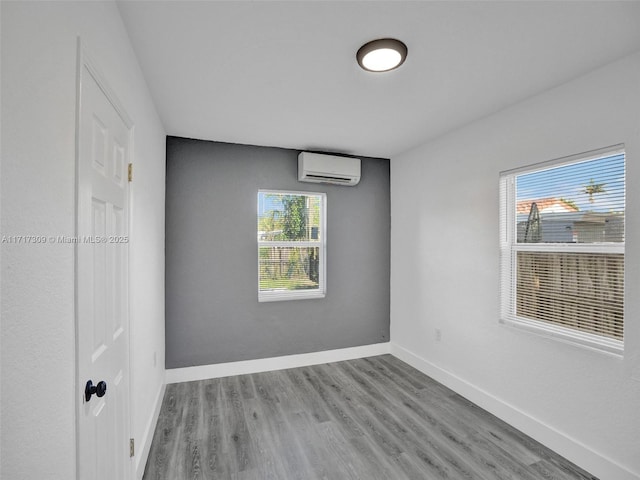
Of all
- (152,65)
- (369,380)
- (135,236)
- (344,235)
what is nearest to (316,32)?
(152,65)

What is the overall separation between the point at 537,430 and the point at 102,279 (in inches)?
115

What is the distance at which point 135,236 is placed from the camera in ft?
6.33

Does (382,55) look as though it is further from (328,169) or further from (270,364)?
(270,364)

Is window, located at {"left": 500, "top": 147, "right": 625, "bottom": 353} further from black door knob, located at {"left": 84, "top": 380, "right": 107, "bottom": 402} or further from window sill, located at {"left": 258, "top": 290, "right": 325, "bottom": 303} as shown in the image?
black door knob, located at {"left": 84, "top": 380, "right": 107, "bottom": 402}

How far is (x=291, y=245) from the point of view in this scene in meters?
3.79

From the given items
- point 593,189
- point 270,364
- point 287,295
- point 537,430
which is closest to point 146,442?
point 270,364

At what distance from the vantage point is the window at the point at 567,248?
198 cm

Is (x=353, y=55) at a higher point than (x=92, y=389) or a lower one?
higher

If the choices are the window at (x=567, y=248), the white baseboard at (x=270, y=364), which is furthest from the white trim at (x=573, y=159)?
the white baseboard at (x=270, y=364)

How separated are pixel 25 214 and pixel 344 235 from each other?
339cm

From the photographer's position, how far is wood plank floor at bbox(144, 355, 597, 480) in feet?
6.73

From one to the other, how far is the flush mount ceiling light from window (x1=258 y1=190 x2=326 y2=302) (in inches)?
78.9

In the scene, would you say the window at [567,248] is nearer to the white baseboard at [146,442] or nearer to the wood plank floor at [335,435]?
the wood plank floor at [335,435]

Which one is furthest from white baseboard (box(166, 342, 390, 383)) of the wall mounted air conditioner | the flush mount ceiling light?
the flush mount ceiling light
